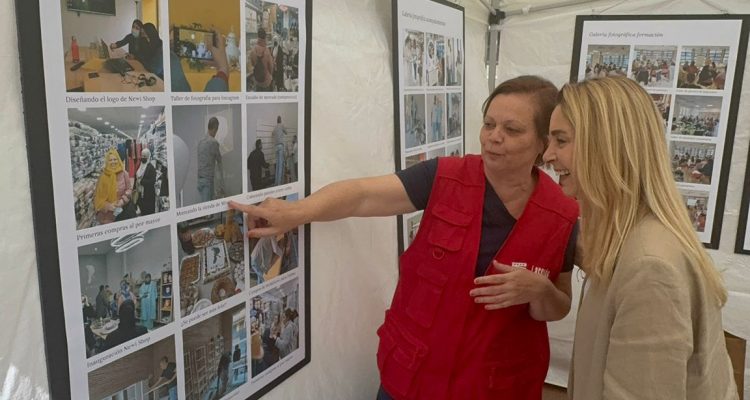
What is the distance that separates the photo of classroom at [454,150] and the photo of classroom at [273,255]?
911mm

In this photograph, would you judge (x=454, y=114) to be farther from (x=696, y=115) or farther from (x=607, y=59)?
(x=696, y=115)

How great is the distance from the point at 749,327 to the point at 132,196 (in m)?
2.42

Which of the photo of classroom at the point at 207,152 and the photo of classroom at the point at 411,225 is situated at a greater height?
the photo of classroom at the point at 207,152

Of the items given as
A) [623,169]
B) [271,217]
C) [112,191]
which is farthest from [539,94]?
[112,191]

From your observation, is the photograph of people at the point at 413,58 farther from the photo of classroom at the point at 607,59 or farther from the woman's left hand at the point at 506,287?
the photo of classroom at the point at 607,59

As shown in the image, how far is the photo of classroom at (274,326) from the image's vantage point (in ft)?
3.91

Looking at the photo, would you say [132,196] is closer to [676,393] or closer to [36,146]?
[36,146]

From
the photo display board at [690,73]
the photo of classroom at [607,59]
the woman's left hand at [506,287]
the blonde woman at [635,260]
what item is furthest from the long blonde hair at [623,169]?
the photo of classroom at [607,59]

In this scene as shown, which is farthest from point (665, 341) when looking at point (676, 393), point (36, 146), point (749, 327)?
point (749, 327)

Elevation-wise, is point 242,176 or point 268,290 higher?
point 242,176

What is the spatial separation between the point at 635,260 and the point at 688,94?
181cm

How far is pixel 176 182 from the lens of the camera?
931mm

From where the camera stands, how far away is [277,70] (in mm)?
1123

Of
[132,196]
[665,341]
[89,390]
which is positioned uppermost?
[132,196]
